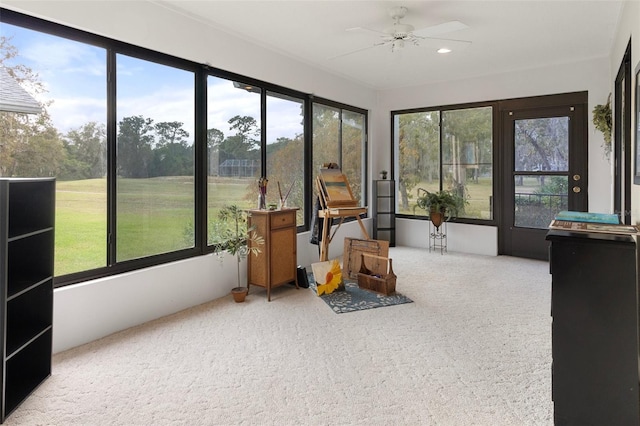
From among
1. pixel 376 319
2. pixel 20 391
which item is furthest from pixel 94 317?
pixel 376 319

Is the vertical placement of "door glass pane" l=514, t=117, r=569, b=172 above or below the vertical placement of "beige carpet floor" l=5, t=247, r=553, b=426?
above

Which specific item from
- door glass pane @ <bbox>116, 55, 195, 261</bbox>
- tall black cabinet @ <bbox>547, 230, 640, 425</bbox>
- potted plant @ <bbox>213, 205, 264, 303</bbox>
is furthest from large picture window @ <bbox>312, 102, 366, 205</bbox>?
tall black cabinet @ <bbox>547, 230, 640, 425</bbox>

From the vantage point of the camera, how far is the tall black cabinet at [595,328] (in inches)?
69.4

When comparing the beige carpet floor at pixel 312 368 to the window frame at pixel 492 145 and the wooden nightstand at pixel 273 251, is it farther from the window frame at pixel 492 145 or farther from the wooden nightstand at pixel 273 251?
the window frame at pixel 492 145

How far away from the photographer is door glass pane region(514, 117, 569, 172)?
5.71 m

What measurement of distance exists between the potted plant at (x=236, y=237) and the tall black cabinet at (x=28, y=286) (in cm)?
164

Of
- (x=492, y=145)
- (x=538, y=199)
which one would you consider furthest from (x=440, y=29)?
(x=538, y=199)

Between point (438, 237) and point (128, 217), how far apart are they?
4.96m

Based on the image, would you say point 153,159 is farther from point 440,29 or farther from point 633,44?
point 633,44

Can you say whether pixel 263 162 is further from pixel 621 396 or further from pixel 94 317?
pixel 621 396

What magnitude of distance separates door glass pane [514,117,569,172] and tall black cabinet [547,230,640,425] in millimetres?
4501

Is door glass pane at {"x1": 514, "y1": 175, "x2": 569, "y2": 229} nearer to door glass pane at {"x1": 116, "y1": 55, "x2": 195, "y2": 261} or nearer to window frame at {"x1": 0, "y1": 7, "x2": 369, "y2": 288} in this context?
window frame at {"x1": 0, "y1": 7, "x2": 369, "y2": 288}

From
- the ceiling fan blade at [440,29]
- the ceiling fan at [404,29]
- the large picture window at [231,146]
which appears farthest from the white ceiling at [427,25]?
the large picture window at [231,146]

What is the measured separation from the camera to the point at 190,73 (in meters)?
3.99
